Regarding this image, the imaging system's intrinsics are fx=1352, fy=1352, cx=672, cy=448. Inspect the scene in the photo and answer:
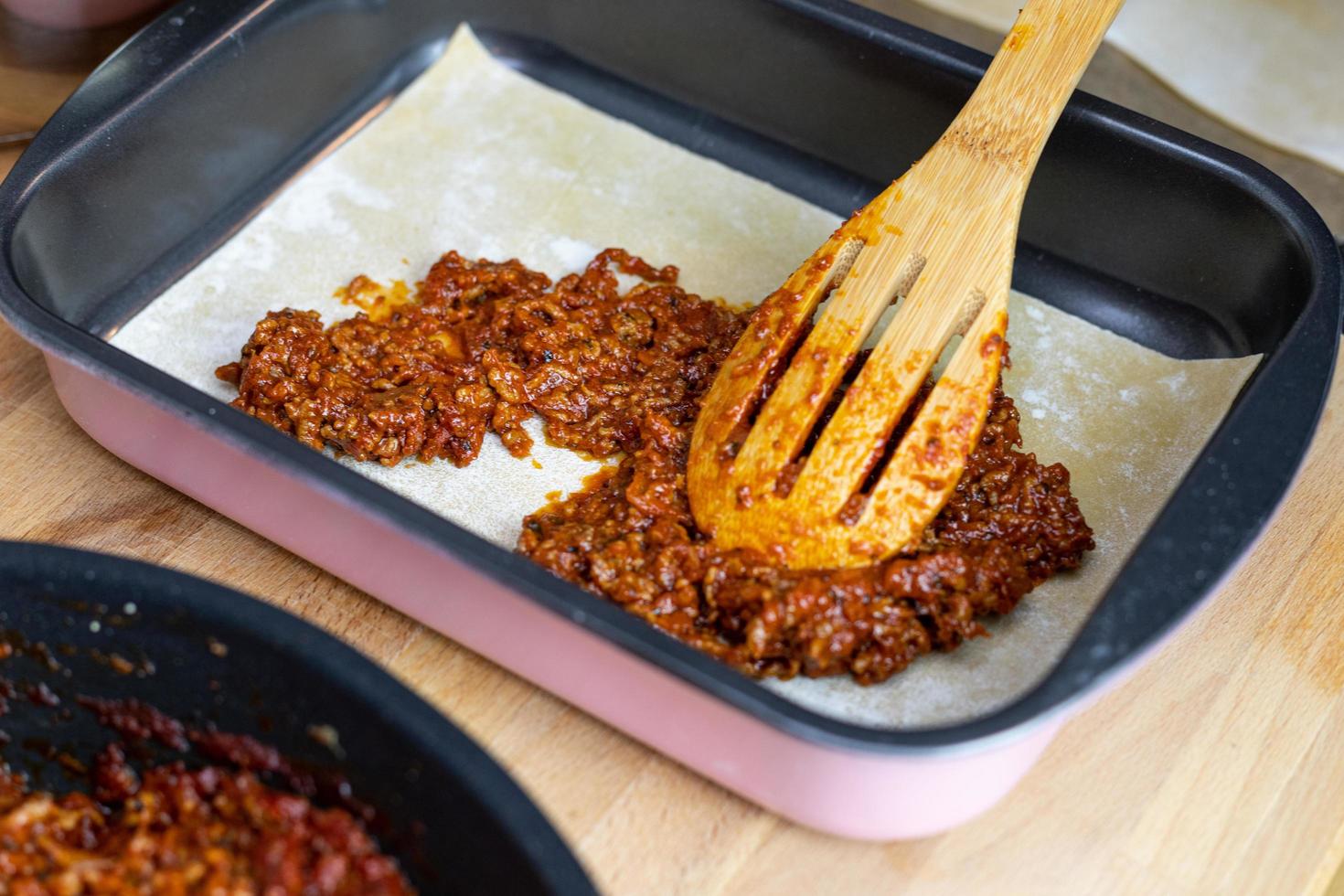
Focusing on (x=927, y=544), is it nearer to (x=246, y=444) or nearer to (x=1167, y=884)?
(x=1167, y=884)

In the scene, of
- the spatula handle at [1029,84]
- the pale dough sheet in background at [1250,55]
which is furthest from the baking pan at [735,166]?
the pale dough sheet in background at [1250,55]

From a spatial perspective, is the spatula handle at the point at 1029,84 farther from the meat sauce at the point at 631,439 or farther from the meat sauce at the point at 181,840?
the meat sauce at the point at 181,840

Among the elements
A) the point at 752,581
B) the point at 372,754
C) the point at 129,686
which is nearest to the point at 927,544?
the point at 752,581

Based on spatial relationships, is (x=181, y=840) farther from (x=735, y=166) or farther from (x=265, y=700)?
(x=735, y=166)

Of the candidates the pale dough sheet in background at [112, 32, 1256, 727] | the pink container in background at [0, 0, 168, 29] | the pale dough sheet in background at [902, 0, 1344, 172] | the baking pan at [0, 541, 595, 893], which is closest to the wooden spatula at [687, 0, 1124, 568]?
the pale dough sheet in background at [112, 32, 1256, 727]

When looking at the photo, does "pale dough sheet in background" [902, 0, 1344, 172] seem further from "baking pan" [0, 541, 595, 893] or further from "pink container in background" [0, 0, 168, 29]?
"baking pan" [0, 541, 595, 893]
